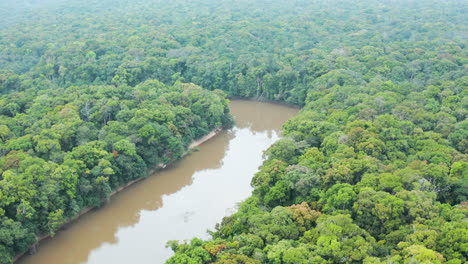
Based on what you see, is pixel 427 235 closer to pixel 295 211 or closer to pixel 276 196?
pixel 295 211

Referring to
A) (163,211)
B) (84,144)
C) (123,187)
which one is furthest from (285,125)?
(84,144)

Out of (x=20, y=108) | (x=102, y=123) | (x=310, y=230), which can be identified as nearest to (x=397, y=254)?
(x=310, y=230)

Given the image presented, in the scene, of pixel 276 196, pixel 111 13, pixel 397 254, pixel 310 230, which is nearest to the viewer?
pixel 397 254

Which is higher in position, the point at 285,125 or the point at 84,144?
the point at 84,144

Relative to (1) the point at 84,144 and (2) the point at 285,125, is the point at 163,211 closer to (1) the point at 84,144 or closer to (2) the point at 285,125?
(1) the point at 84,144

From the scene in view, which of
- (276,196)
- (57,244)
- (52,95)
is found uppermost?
(52,95)

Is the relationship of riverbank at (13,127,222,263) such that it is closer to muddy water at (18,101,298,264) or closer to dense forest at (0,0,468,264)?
muddy water at (18,101,298,264)
